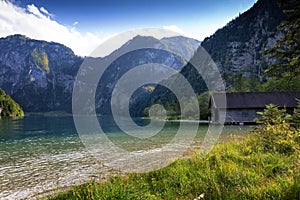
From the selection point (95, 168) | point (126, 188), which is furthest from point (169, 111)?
point (126, 188)

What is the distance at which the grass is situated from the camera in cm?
525

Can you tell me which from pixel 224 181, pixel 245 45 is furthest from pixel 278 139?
pixel 245 45

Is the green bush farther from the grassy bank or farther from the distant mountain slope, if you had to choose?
the distant mountain slope

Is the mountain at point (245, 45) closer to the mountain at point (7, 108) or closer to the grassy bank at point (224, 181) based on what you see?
the mountain at point (7, 108)

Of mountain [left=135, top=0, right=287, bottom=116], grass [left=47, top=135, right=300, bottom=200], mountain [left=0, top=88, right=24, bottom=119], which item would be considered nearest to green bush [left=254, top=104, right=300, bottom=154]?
grass [left=47, top=135, right=300, bottom=200]

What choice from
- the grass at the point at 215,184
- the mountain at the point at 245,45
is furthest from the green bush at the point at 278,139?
the mountain at the point at 245,45

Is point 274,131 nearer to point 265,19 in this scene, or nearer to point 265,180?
point 265,180

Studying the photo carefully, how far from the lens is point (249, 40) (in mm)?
135500

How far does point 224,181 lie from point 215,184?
0.70 metres

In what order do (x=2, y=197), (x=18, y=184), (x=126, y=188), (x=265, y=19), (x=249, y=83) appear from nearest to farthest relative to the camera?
(x=126, y=188), (x=2, y=197), (x=18, y=184), (x=249, y=83), (x=265, y=19)

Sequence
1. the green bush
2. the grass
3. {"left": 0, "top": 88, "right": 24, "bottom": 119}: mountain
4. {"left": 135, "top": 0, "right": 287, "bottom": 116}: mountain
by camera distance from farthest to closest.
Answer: {"left": 0, "top": 88, "right": 24, "bottom": 119}: mountain < {"left": 135, "top": 0, "right": 287, "bottom": 116}: mountain < the green bush < the grass

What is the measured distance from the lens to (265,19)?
13412 cm

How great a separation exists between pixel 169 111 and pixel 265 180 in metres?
89.7

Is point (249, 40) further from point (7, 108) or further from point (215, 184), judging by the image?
point (215, 184)
